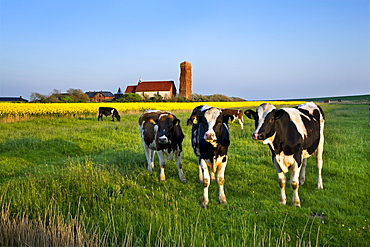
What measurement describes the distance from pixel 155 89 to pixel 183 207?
8293cm

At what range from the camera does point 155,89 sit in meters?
86.4

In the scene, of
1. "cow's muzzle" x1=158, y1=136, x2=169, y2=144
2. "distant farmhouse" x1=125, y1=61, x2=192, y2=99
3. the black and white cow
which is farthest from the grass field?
"distant farmhouse" x1=125, y1=61, x2=192, y2=99

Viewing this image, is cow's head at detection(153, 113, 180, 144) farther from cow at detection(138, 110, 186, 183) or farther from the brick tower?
the brick tower

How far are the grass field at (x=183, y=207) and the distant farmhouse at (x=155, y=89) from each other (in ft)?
253

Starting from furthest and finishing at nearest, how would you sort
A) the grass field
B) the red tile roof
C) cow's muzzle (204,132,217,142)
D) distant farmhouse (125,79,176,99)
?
1. the red tile roof
2. distant farmhouse (125,79,176,99)
3. cow's muzzle (204,132,217,142)
4. the grass field

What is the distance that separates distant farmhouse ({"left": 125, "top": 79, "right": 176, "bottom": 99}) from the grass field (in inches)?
3037

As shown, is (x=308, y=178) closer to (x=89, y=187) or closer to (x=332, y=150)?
(x=332, y=150)

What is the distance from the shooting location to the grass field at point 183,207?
3820mm

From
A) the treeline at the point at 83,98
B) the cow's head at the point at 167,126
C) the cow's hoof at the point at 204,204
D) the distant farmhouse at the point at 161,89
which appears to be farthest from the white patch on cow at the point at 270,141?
the distant farmhouse at the point at 161,89

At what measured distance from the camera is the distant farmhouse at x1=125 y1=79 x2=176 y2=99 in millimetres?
85750

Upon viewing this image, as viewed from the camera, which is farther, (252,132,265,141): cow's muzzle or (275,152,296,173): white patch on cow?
(275,152,296,173): white patch on cow

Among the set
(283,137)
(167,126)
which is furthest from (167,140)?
(283,137)

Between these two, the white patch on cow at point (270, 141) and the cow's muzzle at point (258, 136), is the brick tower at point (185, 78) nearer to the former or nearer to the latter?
the white patch on cow at point (270, 141)

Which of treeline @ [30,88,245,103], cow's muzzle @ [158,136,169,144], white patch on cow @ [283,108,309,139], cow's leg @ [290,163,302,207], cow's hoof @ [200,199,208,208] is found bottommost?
cow's hoof @ [200,199,208,208]
